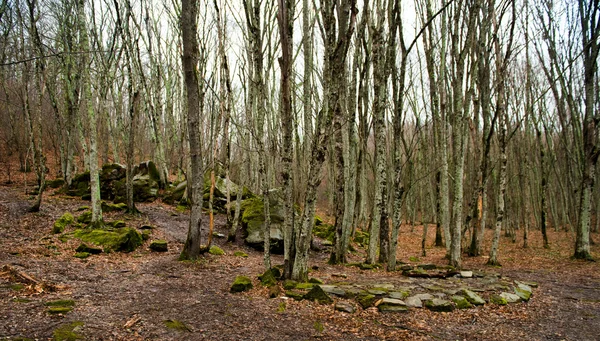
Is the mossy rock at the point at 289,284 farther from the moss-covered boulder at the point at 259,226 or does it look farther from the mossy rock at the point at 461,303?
the moss-covered boulder at the point at 259,226

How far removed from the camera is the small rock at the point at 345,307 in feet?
Answer: 15.7

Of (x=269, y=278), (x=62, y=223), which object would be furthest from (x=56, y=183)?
(x=269, y=278)

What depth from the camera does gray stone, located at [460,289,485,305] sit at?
5.42 meters

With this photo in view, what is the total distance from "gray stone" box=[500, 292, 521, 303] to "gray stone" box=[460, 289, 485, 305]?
0.51 metres

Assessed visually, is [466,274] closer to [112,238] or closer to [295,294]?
[295,294]

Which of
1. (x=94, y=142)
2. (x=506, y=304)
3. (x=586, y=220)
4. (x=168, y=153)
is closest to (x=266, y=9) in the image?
(x=94, y=142)

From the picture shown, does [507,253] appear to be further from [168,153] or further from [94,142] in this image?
[168,153]

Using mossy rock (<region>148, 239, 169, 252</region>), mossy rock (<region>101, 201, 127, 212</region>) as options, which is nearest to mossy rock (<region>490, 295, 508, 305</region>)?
mossy rock (<region>148, 239, 169, 252</region>)

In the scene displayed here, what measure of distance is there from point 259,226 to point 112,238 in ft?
14.6

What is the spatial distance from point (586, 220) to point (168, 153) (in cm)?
1995

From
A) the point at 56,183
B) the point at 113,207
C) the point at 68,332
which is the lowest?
the point at 68,332

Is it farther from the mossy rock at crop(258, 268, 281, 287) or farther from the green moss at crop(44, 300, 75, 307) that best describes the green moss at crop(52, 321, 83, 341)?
the mossy rock at crop(258, 268, 281, 287)

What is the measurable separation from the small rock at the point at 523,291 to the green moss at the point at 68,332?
6.48 m

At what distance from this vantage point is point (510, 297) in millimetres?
5758
